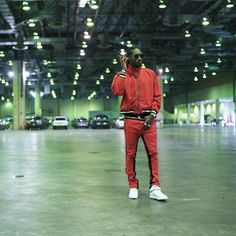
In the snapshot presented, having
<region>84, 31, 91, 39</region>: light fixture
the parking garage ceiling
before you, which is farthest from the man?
<region>84, 31, 91, 39</region>: light fixture

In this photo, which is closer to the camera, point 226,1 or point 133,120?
point 133,120

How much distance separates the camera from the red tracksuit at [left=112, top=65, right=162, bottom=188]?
675cm

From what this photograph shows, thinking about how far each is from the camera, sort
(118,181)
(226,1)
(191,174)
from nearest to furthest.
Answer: (118,181)
(191,174)
(226,1)

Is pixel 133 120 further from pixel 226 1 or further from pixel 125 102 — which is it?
pixel 226 1

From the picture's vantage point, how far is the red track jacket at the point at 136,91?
6738mm

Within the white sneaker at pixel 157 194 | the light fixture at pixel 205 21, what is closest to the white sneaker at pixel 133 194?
the white sneaker at pixel 157 194

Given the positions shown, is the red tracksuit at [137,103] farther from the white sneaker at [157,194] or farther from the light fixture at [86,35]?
the light fixture at [86,35]

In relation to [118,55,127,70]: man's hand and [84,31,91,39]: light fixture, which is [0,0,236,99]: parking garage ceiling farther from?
[118,55,127,70]: man's hand

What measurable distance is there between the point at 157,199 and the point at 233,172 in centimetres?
416

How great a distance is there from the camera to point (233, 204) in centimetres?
652

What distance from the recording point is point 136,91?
266 inches

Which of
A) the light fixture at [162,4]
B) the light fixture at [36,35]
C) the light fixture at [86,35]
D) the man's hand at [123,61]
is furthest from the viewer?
the light fixture at [36,35]

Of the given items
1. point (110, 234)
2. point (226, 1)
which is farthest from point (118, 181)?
point (226, 1)

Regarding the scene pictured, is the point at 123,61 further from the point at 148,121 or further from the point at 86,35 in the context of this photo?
the point at 86,35
